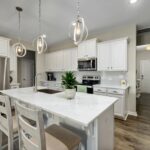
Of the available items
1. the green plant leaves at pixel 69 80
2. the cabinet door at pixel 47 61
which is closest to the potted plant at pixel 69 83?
the green plant leaves at pixel 69 80

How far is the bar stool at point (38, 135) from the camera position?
35.6 inches

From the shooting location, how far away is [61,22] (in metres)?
3.26

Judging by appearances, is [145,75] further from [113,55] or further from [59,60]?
[59,60]

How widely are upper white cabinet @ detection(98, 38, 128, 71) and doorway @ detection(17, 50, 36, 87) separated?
364cm

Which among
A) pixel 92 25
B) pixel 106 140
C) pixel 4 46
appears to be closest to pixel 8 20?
pixel 4 46

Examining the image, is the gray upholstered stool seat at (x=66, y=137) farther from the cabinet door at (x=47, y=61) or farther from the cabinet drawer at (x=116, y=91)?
the cabinet door at (x=47, y=61)

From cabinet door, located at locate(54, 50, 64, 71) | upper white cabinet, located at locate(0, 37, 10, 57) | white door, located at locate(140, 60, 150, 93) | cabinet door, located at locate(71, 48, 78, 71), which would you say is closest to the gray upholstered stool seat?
cabinet door, located at locate(71, 48, 78, 71)

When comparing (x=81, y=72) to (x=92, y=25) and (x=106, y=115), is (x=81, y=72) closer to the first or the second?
(x=92, y=25)

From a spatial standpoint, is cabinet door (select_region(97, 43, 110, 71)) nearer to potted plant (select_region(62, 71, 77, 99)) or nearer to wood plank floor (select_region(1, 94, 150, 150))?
wood plank floor (select_region(1, 94, 150, 150))

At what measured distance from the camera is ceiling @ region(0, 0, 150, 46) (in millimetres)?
2342

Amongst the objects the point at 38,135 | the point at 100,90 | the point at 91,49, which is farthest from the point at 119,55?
the point at 38,135

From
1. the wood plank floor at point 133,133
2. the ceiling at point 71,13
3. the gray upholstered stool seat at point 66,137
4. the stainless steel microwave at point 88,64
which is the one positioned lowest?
the wood plank floor at point 133,133

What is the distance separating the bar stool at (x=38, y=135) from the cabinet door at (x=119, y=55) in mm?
2696

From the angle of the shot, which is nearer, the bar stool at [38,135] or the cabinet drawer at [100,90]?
the bar stool at [38,135]
